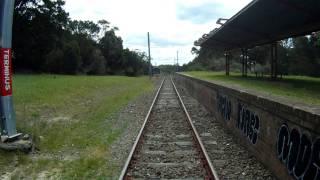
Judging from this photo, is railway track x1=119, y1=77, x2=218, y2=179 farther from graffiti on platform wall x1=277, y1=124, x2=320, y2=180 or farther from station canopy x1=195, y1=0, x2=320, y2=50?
station canopy x1=195, y1=0, x2=320, y2=50

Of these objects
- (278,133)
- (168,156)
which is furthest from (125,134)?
(278,133)

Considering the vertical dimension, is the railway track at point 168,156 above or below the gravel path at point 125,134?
above

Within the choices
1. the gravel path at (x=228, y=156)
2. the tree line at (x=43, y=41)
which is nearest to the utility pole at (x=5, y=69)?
the gravel path at (x=228, y=156)

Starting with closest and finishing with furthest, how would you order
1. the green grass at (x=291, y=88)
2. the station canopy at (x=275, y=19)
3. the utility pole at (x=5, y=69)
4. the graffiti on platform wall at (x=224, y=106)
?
the utility pole at (x=5, y=69) → the green grass at (x=291, y=88) → the graffiti on platform wall at (x=224, y=106) → the station canopy at (x=275, y=19)

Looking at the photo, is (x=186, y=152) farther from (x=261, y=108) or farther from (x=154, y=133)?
(x=154, y=133)

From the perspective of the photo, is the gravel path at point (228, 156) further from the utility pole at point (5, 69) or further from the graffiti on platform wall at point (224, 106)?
the utility pole at point (5, 69)

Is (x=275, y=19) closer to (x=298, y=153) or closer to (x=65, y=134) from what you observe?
(x=65, y=134)

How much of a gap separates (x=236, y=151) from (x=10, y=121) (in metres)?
5.61

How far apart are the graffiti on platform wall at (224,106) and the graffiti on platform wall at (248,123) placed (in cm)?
189

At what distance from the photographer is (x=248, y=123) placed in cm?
1214

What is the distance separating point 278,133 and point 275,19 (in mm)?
14743

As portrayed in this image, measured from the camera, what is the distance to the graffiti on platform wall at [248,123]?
36.8 feet

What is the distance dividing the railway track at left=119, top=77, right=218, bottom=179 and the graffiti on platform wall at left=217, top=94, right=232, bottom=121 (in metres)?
1.19

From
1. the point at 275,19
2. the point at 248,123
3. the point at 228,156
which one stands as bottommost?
the point at 228,156
